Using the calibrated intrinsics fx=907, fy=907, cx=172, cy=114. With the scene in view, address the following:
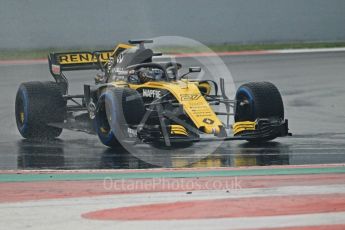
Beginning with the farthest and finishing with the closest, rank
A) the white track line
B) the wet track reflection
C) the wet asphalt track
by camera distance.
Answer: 1. the wet asphalt track
2. the wet track reflection
3. the white track line

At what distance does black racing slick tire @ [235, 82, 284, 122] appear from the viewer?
1298 cm

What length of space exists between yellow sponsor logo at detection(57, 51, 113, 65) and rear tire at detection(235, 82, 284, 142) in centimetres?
282

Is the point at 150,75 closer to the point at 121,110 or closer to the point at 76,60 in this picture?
the point at 121,110

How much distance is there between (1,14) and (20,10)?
2.38 feet

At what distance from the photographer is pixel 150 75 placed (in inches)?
531

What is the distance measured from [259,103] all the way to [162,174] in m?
3.04

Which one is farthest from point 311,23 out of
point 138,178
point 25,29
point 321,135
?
point 138,178

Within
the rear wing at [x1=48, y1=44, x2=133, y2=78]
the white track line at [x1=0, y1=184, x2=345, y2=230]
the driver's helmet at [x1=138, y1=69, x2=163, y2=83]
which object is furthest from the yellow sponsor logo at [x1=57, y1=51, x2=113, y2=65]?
the white track line at [x1=0, y1=184, x2=345, y2=230]

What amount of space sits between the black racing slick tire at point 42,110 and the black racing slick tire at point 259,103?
109 inches

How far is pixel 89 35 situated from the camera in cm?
Result: 3141

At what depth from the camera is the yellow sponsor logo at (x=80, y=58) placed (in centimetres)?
1510

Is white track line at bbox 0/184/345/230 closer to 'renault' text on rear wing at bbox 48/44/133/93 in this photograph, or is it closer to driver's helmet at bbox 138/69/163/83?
driver's helmet at bbox 138/69/163/83

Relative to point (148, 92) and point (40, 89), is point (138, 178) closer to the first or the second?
point (148, 92)

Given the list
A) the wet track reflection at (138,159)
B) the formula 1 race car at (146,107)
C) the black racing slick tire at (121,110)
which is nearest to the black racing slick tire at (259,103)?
the formula 1 race car at (146,107)
